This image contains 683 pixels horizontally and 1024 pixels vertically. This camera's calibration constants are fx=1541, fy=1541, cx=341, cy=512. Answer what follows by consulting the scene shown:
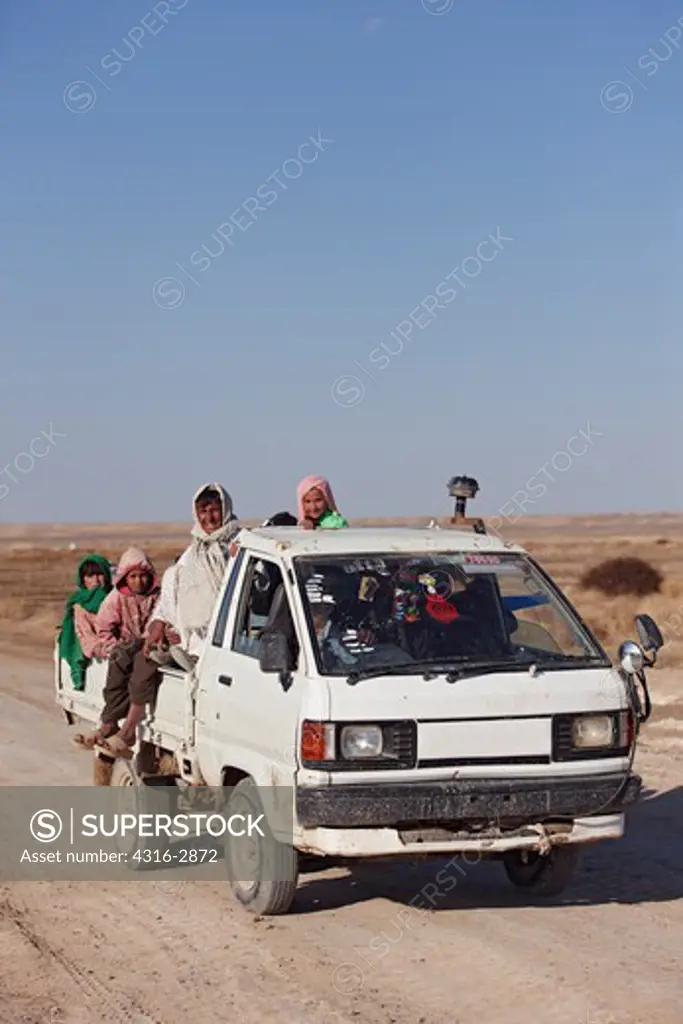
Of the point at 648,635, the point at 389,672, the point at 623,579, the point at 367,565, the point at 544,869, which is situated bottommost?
the point at 544,869

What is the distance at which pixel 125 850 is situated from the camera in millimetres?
9539

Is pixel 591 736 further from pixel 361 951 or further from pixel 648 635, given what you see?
pixel 361 951

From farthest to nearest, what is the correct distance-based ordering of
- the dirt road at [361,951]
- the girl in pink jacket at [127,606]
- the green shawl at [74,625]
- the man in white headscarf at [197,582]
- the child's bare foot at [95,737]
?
the green shawl at [74,625] → the girl in pink jacket at [127,606] → the child's bare foot at [95,737] → the man in white headscarf at [197,582] → the dirt road at [361,951]

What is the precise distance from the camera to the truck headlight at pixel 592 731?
24.2 ft

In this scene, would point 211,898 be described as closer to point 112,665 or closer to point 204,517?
point 112,665

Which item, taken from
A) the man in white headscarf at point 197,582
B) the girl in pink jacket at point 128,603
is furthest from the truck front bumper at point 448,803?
the girl in pink jacket at point 128,603

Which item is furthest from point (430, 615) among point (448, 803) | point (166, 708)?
point (166, 708)

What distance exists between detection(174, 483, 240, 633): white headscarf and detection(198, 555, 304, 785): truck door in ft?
1.83

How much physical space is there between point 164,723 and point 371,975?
2.63 m

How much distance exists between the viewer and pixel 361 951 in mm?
7133

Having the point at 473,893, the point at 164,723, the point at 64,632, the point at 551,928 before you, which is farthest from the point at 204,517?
the point at 551,928

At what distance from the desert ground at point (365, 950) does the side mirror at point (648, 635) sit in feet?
4.51

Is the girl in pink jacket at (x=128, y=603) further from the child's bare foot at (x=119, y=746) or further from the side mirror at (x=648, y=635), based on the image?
the side mirror at (x=648, y=635)

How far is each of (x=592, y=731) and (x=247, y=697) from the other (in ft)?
5.66
